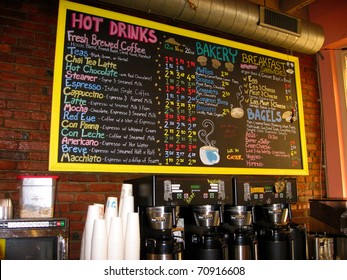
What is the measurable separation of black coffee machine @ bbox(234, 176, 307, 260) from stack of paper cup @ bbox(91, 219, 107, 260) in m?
0.93

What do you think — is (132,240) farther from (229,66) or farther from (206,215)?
(229,66)

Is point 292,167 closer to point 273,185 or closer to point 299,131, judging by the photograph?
point 299,131

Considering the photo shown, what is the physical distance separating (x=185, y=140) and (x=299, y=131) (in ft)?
4.59

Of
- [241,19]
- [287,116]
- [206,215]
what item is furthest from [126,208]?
[287,116]

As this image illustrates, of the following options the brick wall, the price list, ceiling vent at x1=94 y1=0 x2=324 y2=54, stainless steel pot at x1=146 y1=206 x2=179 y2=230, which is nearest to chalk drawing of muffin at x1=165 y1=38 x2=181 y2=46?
Result: the price list

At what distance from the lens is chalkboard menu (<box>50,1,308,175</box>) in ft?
8.61

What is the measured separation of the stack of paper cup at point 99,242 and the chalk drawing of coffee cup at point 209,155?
4.28 ft

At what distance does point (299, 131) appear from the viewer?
12.1ft

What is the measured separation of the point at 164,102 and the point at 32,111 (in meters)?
1.03

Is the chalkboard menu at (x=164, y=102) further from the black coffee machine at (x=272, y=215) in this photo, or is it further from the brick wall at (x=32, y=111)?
the black coffee machine at (x=272, y=215)

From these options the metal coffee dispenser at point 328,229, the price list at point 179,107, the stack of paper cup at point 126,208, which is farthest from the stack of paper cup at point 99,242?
the metal coffee dispenser at point 328,229

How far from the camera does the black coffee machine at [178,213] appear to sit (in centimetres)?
208

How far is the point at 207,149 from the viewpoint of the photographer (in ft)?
10.1

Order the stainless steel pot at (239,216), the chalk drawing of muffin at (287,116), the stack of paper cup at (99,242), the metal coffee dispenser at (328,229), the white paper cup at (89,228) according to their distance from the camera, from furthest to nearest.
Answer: the chalk drawing of muffin at (287,116) < the metal coffee dispenser at (328,229) < the stainless steel pot at (239,216) < the white paper cup at (89,228) < the stack of paper cup at (99,242)
